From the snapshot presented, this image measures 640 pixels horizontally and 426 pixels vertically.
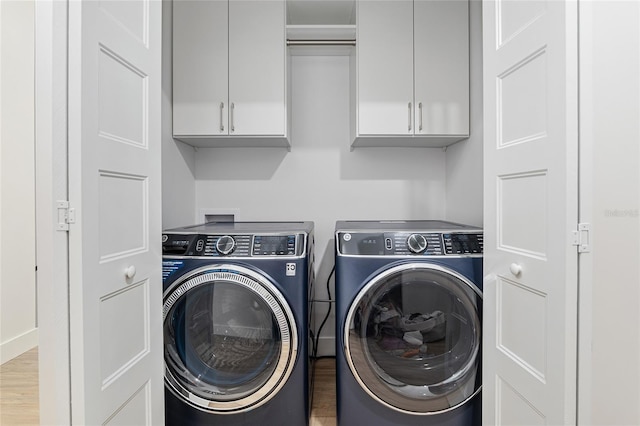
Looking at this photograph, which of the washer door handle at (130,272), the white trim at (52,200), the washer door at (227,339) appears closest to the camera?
the white trim at (52,200)

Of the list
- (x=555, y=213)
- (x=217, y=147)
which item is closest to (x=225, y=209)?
(x=217, y=147)

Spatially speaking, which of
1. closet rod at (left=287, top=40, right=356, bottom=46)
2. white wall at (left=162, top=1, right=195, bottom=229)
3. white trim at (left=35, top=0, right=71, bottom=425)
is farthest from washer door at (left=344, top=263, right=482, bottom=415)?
closet rod at (left=287, top=40, right=356, bottom=46)

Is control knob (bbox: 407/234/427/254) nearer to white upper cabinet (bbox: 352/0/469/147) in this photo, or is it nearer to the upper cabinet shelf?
white upper cabinet (bbox: 352/0/469/147)

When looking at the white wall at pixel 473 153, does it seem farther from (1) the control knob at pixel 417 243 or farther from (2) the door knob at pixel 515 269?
(2) the door knob at pixel 515 269

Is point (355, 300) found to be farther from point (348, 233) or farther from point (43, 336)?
point (43, 336)

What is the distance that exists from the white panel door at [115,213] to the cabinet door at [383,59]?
→ 3.53 ft

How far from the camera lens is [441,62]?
196cm

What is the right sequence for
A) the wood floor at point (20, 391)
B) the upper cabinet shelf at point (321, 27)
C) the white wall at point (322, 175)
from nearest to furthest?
1. the wood floor at point (20, 391)
2. the upper cabinet shelf at point (321, 27)
3. the white wall at point (322, 175)

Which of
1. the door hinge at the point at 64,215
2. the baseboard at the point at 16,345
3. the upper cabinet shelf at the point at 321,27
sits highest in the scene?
the upper cabinet shelf at the point at 321,27

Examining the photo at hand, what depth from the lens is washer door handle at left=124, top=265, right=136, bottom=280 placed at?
109 cm

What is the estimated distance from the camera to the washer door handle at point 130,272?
3.59 ft

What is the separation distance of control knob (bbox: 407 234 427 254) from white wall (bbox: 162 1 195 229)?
1.27m

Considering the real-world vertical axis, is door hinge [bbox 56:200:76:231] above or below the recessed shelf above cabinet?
below

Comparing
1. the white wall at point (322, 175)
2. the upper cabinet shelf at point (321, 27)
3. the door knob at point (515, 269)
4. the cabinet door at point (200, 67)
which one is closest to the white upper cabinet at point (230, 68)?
the cabinet door at point (200, 67)
